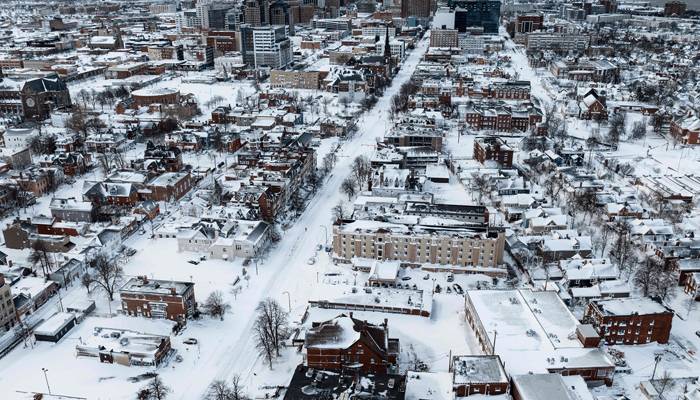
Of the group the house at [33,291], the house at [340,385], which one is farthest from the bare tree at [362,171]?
the house at [340,385]

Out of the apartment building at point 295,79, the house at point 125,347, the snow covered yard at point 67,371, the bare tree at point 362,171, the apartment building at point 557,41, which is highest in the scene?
the apartment building at point 557,41

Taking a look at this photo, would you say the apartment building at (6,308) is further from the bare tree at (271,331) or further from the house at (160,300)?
the bare tree at (271,331)

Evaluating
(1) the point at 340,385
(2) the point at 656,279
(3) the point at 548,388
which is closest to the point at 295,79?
(2) the point at 656,279

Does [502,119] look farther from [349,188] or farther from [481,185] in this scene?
[349,188]

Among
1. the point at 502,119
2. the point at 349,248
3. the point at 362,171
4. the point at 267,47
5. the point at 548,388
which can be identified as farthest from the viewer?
the point at 267,47

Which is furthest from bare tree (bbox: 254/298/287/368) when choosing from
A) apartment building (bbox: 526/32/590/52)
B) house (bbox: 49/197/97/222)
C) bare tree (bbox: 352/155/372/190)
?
apartment building (bbox: 526/32/590/52)

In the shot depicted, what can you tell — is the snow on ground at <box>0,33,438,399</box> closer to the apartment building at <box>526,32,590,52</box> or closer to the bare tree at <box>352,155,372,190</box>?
the bare tree at <box>352,155,372,190</box>

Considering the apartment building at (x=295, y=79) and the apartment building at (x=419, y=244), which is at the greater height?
the apartment building at (x=295, y=79)
